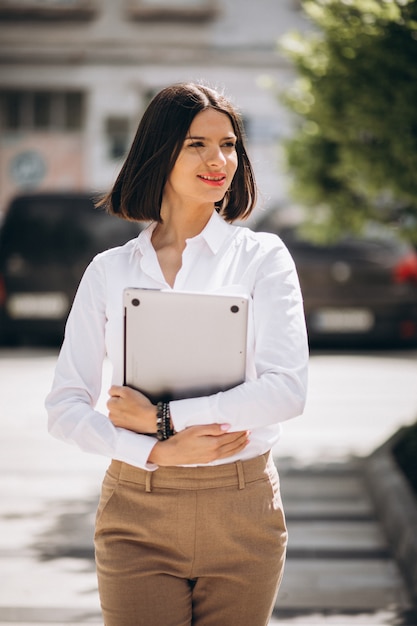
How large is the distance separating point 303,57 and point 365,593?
3.33 metres

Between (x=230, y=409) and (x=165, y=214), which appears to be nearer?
(x=230, y=409)

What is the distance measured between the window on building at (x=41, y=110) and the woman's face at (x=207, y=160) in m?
21.4

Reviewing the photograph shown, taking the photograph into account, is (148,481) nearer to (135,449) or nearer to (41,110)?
(135,449)

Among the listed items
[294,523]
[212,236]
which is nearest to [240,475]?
[212,236]

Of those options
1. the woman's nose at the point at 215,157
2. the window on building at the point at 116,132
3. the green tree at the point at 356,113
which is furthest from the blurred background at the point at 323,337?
the window on building at the point at 116,132

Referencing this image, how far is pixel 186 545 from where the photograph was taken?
231cm

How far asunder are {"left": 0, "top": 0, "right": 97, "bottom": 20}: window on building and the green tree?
666 inches

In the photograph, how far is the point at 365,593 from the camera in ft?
14.6

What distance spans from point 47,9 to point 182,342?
22.0m

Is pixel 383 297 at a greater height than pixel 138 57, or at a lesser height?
lesser

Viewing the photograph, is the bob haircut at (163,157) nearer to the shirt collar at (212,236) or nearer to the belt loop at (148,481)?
the shirt collar at (212,236)

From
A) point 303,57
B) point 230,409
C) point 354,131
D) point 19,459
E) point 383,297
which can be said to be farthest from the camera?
point 383,297

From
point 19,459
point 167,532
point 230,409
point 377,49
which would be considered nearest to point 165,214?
point 230,409

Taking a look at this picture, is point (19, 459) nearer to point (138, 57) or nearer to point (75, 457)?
point (75, 457)
